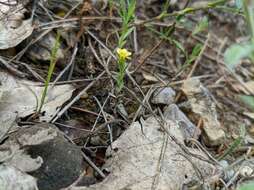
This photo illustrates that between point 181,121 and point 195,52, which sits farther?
point 195,52

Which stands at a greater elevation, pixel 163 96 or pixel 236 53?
pixel 236 53

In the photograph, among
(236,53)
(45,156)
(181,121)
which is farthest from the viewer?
(181,121)

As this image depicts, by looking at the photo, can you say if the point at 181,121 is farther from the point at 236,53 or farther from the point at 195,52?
the point at 236,53

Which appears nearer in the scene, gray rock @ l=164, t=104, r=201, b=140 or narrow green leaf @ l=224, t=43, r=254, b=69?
narrow green leaf @ l=224, t=43, r=254, b=69

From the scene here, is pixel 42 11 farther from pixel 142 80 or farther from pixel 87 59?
pixel 142 80

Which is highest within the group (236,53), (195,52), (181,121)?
(236,53)

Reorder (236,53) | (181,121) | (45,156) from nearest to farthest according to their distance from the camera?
(236,53), (45,156), (181,121)

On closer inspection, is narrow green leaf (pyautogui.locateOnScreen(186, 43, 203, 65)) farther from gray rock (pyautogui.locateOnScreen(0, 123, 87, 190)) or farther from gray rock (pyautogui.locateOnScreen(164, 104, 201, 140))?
gray rock (pyautogui.locateOnScreen(0, 123, 87, 190))

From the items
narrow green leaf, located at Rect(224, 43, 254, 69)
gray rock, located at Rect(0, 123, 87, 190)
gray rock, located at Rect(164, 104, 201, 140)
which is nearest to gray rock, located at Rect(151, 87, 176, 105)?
gray rock, located at Rect(164, 104, 201, 140)

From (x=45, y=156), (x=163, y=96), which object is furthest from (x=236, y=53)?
(x=163, y=96)
